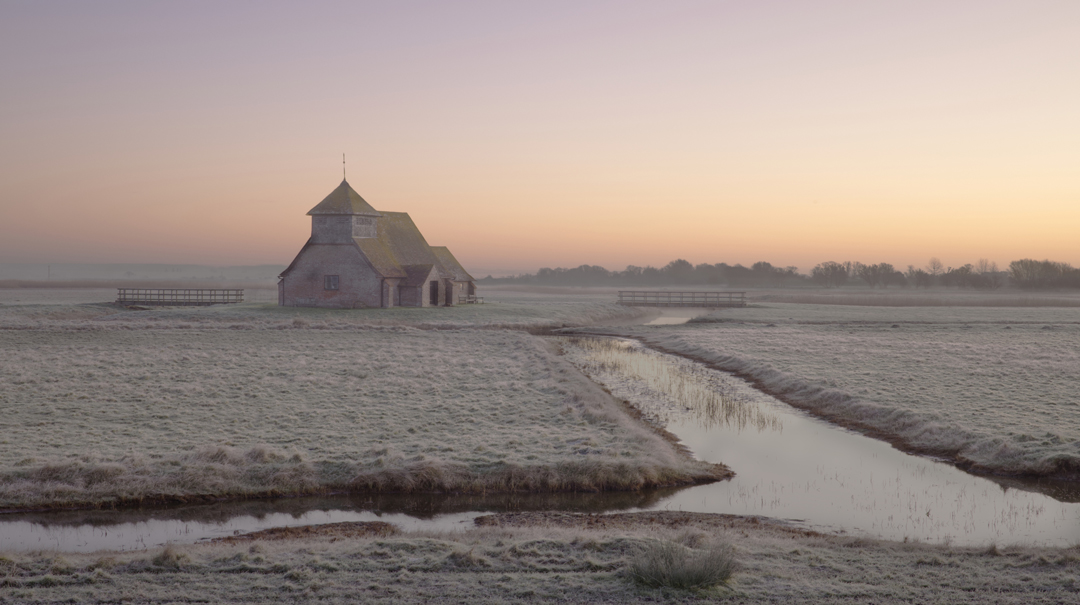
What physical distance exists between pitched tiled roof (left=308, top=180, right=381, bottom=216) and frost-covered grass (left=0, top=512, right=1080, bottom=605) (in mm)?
44844

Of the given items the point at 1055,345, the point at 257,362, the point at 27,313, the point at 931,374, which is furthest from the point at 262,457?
the point at 27,313

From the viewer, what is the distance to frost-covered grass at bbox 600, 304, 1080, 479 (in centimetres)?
1534

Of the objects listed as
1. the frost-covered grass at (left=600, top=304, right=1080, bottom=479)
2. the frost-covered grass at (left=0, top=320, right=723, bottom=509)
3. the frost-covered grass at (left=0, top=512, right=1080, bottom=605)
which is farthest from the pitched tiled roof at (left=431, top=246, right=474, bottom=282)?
the frost-covered grass at (left=0, top=512, right=1080, bottom=605)

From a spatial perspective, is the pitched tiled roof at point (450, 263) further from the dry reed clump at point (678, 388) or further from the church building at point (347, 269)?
the dry reed clump at point (678, 388)

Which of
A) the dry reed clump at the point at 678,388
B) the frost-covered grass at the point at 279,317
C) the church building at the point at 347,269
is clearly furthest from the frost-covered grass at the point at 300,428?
the church building at the point at 347,269

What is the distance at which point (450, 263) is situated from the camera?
63.0m

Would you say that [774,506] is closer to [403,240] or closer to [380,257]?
[380,257]

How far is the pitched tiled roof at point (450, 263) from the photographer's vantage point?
61.6m

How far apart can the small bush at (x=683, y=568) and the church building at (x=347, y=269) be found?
45.6m

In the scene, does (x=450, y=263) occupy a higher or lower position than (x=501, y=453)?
higher

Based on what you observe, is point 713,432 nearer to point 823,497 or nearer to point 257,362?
point 823,497

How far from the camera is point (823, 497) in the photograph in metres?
12.4

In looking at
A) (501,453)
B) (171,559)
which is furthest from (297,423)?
(171,559)

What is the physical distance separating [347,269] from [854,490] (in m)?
44.5
